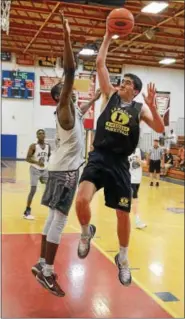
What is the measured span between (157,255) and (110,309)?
218cm

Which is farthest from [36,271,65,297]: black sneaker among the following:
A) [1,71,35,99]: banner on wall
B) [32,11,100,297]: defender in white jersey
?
[1,71,35,99]: banner on wall

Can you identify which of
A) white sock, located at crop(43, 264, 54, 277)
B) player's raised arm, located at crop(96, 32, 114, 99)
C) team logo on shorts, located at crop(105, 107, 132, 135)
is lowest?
white sock, located at crop(43, 264, 54, 277)

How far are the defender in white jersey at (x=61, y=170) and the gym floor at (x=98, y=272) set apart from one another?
188 centimetres

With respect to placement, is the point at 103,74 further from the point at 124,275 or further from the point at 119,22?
the point at 124,275

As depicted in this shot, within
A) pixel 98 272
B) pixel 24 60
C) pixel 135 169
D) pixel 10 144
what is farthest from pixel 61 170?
pixel 10 144

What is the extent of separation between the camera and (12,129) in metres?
18.2

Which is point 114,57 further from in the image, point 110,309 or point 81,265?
point 110,309

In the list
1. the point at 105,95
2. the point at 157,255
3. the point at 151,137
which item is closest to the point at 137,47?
the point at 151,137

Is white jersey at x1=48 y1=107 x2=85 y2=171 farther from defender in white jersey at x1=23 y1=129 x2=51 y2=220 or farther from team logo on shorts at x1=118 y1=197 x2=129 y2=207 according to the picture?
defender in white jersey at x1=23 y1=129 x2=51 y2=220

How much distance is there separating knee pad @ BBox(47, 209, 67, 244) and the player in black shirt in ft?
0.80

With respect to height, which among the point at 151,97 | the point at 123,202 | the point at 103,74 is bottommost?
the point at 123,202

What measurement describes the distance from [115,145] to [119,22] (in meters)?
0.63

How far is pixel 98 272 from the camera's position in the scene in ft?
18.8

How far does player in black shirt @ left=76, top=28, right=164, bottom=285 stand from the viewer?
7.93 feet
